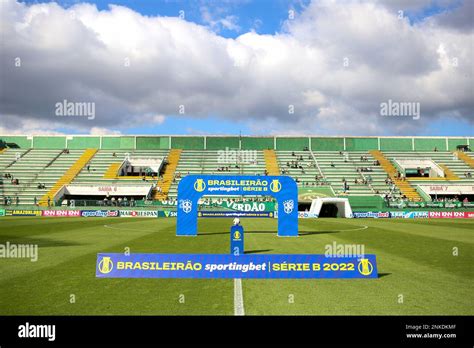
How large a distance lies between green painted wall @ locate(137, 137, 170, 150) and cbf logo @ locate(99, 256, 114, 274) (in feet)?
227

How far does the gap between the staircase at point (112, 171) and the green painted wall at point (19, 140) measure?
23.7m

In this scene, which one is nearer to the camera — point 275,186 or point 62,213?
point 275,186

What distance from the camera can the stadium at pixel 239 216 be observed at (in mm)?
9141

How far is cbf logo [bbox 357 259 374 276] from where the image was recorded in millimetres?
11250

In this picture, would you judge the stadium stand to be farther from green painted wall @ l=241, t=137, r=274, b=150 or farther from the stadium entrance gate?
the stadium entrance gate

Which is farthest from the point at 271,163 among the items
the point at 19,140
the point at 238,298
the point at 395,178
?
the point at 238,298

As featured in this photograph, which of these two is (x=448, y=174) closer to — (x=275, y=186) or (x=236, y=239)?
(x=275, y=186)

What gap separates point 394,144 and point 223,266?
76896 millimetres

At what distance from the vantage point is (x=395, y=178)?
220 ft

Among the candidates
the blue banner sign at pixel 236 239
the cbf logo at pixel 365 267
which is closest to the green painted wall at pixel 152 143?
the blue banner sign at pixel 236 239

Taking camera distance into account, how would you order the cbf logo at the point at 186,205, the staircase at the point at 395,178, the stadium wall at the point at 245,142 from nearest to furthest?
the cbf logo at the point at 186,205 → the staircase at the point at 395,178 → the stadium wall at the point at 245,142
